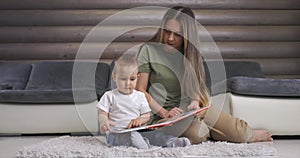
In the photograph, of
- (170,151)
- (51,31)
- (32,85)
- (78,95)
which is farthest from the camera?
(51,31)

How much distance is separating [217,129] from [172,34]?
2.02 feet

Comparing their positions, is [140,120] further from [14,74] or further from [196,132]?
[14,74]

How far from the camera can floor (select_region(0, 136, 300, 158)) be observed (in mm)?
2186

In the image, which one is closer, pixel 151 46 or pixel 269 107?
pixel 151 46

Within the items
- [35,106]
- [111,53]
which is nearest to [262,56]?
[111,53]

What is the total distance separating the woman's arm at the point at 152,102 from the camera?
2.19 m

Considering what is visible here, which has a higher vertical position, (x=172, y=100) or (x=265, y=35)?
(x=265, y=35)

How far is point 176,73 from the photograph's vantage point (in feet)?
7.67

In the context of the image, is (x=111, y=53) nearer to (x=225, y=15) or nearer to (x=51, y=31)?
(x=51, y=31)

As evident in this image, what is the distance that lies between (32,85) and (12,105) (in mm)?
732

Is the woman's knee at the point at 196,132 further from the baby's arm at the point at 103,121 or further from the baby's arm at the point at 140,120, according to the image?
the baby's arm at the point at 103,121

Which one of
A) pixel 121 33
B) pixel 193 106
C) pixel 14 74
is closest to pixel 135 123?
pixel 193 106

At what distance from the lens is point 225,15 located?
4.21 meters

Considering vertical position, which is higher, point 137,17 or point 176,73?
point 137,17
